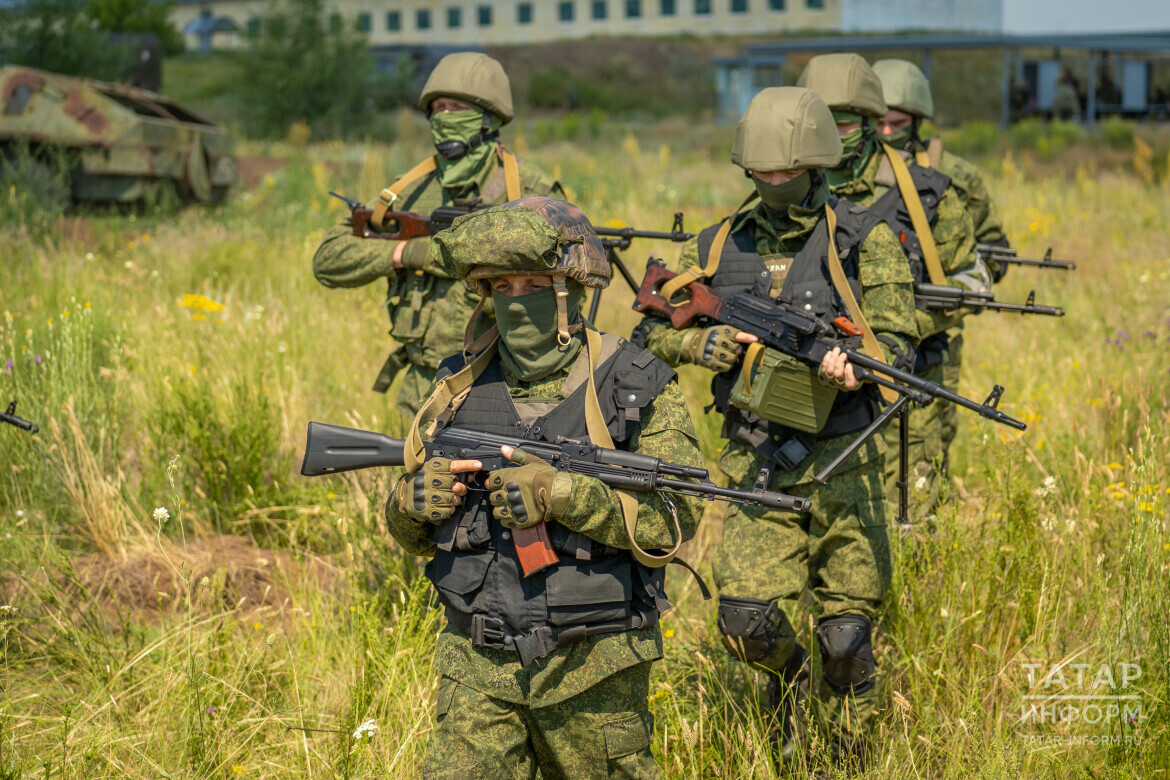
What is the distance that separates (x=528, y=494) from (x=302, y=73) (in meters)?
25.0

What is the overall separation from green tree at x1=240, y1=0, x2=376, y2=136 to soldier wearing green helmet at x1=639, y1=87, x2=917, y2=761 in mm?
22851

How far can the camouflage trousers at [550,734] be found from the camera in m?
2.75

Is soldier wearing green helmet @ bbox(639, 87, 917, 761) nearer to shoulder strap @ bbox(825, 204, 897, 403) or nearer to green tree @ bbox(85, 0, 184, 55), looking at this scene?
shoulder strap @ bbox(825, 204, 897, 403)

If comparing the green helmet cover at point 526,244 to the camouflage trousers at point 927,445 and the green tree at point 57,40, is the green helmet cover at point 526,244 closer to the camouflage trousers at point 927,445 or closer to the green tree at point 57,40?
the camouflage trousers at point 927,445

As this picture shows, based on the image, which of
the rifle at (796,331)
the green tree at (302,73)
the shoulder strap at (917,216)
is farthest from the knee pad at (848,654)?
the green tree at (302,73)

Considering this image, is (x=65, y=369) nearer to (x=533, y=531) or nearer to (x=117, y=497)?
(x=117, y=497)

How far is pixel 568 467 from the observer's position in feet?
9.05

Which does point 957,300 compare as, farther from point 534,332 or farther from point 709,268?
point 534,332

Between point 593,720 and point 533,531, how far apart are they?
53 cm

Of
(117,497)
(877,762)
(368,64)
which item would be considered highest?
(368,64)

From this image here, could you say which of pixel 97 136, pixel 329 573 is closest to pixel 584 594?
pixel 329 573

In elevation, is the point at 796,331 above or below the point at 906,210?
below

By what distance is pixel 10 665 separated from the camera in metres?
4.03

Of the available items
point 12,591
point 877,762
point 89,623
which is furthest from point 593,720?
point 12,591
